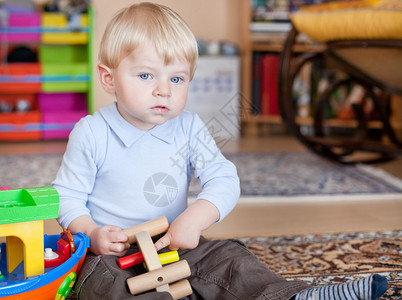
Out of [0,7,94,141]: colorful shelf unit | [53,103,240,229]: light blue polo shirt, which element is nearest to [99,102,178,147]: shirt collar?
[53,103,240,229]: light blue polo shirt

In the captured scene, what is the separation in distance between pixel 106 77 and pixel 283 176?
1.13m

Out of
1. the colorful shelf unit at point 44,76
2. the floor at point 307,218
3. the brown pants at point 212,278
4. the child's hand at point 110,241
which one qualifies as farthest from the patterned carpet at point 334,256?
the colorful shelf unit at point 44,76

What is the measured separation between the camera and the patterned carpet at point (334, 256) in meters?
0.92

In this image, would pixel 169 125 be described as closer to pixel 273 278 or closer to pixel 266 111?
pixel 273 278

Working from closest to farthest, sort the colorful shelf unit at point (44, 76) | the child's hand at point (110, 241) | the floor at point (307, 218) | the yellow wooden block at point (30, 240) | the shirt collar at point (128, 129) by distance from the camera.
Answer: the yellow wooden block at point (30, 240), the child's hand at point (110, 241), the shirt collar at point (128, 129), the floor at point (307, 218), the colorful shelf unit at point (44, 76)

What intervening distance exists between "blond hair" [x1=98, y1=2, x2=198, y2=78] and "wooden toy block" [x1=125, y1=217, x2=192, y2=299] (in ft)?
0.93

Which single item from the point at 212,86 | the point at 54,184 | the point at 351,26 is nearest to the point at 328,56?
the point at 351,26

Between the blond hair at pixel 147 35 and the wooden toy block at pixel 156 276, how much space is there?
0.28 m

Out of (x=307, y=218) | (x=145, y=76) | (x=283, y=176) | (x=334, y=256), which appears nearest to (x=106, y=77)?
(x=145, y=76)

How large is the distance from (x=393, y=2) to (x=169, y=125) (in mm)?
1050

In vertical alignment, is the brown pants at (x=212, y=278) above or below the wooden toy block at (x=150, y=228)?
below

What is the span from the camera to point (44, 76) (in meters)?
2.71

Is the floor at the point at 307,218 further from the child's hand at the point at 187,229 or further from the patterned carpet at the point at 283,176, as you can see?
the child's hand at the point at 187,229

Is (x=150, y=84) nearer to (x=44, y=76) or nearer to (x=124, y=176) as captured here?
(x=124, y=176)
